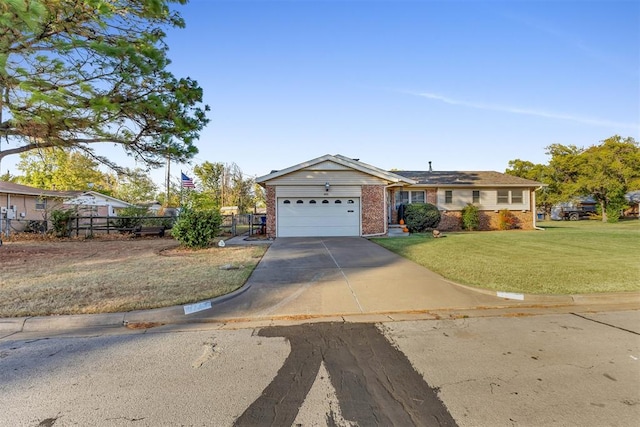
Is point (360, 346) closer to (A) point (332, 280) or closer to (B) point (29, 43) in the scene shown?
(A) point (332, 280)

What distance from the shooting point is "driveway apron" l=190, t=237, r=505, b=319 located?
16.3 feet

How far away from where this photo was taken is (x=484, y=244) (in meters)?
11.7

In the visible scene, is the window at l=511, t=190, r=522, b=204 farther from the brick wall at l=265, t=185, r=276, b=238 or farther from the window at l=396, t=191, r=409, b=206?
the brick wall at l=265, t=185, r=276, b=238

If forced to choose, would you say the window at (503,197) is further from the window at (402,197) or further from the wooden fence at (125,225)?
the wooden fence at (125,225)

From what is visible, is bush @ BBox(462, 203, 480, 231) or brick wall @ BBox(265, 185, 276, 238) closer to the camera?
brick wall @ BBox(265, 185, 276, 238)

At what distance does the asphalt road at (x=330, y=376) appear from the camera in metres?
2.41

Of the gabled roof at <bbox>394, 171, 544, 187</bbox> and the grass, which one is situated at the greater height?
the gabled roof at <bbox>394, 171, 544, 187</bbox>

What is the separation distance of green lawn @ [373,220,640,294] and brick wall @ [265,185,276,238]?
17.8ft

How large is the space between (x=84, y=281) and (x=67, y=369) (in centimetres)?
396

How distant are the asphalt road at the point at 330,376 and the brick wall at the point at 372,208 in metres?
11.0

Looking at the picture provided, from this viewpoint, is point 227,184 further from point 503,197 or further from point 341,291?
point 341,291

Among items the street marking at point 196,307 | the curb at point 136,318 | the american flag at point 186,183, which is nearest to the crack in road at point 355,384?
the curb at point 136,318

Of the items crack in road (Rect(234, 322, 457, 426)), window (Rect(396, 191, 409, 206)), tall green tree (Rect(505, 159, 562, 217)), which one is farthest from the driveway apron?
tall green tree (Rect(505, 159, 562, 217))

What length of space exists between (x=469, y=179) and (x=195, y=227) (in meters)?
17.4
